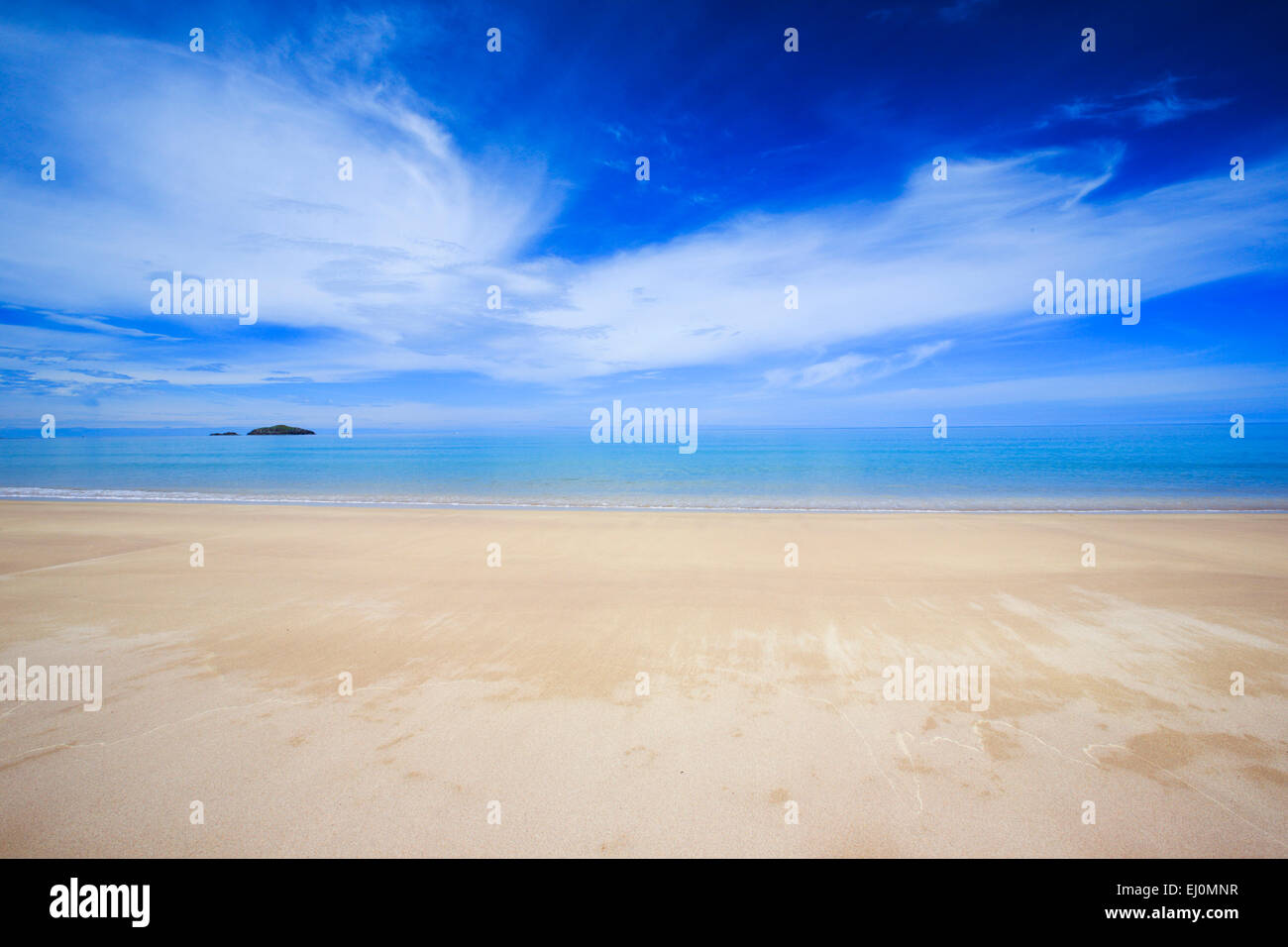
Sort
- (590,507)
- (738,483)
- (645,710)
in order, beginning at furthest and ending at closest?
1. (738,483)
2. (590,507)
3. (645,710)

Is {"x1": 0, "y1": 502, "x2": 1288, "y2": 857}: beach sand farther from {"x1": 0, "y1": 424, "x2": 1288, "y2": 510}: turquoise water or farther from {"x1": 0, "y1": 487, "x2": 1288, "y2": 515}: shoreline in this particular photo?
{"x1": 0, "y1": 424, "x2": 1288, "y2": 510}: turquoise water

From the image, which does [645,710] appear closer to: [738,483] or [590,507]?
[590,507]

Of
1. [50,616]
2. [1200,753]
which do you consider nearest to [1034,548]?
[1200,753]

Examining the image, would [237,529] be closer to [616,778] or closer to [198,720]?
[198,720]

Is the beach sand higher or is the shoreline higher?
the shoreline

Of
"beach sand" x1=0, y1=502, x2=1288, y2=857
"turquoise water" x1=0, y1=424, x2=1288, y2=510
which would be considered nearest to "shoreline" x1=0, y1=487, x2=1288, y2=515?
"turquoise water" x1=0, y1=424, x2=1288, y2=510

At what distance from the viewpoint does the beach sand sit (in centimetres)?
361

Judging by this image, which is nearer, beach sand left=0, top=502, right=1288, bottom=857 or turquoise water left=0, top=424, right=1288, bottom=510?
beach sand left=0, top=502, right=1288, bottom=857

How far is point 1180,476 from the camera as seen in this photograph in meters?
28.3

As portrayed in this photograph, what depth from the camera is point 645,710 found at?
16.9ft

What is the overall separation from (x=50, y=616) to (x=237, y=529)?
7.33 meters

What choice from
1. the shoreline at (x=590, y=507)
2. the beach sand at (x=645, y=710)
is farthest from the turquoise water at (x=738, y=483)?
the beach sand at (x=645, y=710)

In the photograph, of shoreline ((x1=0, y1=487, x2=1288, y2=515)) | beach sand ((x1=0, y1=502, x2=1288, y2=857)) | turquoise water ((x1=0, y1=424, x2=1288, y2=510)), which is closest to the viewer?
beach sand ((x1=0, y1=502, x2=1288, y2=857))

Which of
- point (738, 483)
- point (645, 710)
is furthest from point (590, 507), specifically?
point (645, 710)
